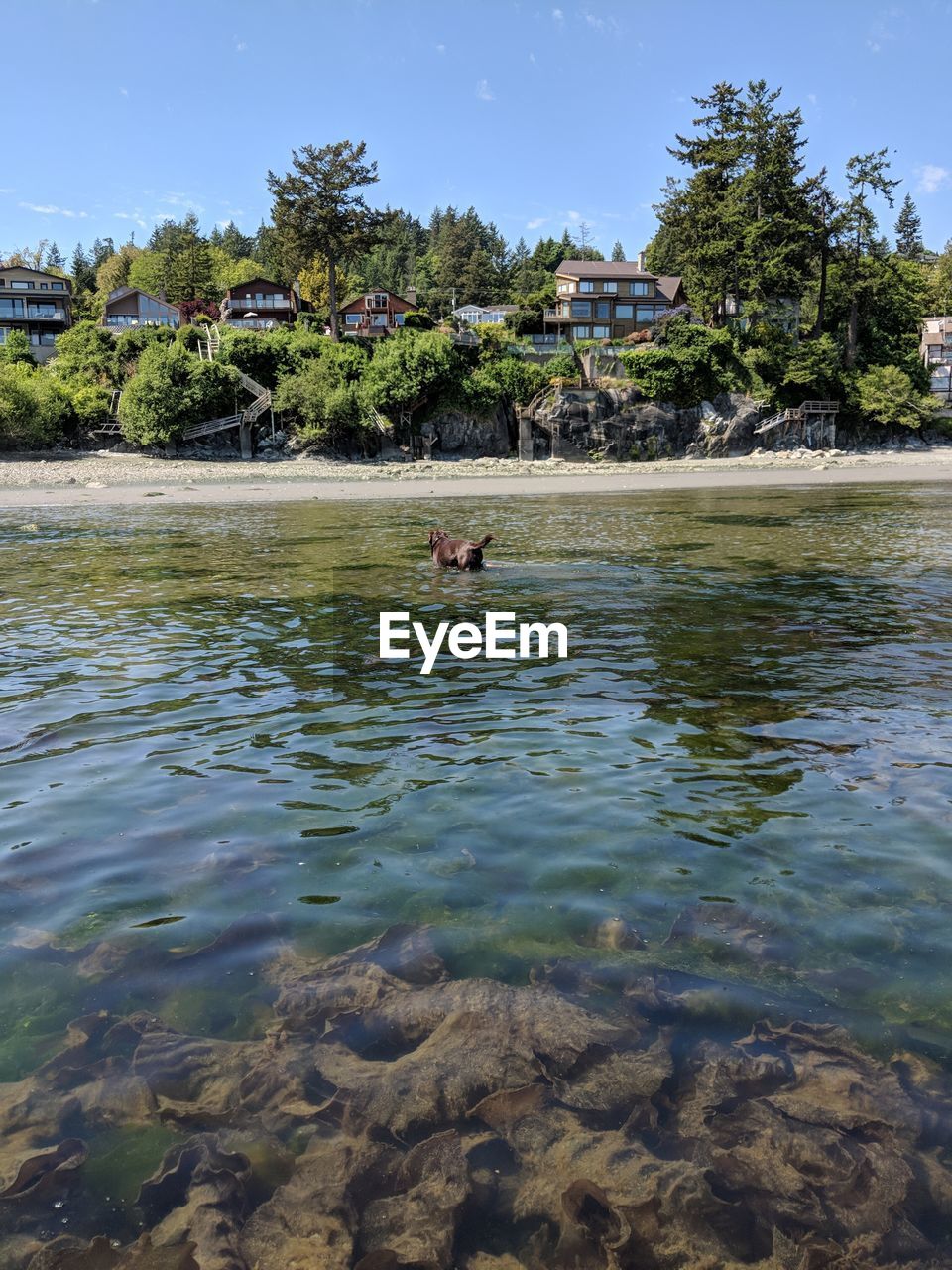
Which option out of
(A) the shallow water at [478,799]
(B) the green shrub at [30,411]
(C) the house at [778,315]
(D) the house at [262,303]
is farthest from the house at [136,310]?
(A) the shallow water at [478,799]

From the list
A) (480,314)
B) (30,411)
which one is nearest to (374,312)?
(480,314)

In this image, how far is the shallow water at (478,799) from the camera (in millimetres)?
4355

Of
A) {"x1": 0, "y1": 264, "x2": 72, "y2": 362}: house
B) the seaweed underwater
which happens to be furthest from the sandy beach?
{"x1": 0, "y1": 264, "x2": 72, "y2": 362}: house

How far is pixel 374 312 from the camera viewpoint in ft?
303

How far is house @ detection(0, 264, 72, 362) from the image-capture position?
98500 millimetres

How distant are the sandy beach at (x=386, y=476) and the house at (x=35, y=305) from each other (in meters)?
47.7

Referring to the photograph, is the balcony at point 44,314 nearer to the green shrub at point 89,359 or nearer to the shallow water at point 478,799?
the green shrub at point 89,359

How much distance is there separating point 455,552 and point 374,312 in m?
81.7

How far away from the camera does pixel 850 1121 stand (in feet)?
10.9

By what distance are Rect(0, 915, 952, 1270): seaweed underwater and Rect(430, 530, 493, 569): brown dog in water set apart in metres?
14.3

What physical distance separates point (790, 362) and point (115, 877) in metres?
86.6

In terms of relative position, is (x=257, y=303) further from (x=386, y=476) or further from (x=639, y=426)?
Answer: (x=386, y=476)

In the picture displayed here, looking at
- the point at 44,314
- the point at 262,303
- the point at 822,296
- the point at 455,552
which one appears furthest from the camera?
the point at 44,314

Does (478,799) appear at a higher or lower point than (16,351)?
lower
